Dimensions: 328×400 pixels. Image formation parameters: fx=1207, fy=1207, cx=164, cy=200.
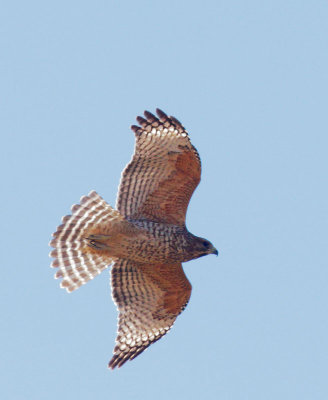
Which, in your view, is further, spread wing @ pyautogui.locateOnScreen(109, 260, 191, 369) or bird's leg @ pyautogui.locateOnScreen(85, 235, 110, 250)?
spread wing @ pyautogui.locateOnScreen(109, 260, 191, 369)

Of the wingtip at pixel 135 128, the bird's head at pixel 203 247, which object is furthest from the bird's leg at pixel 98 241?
the wingtip at pixel 135 128

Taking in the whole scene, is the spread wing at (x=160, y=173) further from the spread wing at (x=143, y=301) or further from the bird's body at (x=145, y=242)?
the spread wing at (x=143, y=301)

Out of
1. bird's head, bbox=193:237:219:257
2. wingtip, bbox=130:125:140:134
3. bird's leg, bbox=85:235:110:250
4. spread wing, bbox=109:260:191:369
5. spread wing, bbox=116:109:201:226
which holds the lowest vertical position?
spread wing, bbox=109:260:191:369

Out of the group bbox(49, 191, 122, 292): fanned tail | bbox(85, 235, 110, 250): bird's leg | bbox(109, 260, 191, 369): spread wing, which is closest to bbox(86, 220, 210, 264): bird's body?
bbox(85, 235, 110, 250): bird's leg

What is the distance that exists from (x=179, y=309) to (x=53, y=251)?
181 cm

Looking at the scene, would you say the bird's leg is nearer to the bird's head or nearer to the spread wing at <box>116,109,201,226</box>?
the spread wing at <box>116,109,201,226</box>

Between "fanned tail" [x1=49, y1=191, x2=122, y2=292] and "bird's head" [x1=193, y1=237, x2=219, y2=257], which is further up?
"bird's head" [x1=193, y1=237, x2=219, y2=257]

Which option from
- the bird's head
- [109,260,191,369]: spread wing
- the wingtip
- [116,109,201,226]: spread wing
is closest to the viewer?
[116,109,201,226]: spread wing

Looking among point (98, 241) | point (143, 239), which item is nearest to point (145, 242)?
point (143, 239)

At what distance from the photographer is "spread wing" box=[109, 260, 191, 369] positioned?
15.5m

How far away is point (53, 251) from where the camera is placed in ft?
50.5

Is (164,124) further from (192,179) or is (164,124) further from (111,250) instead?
(111,250)

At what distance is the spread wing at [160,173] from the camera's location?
1496cm

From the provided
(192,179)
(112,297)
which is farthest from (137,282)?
(192,179)
